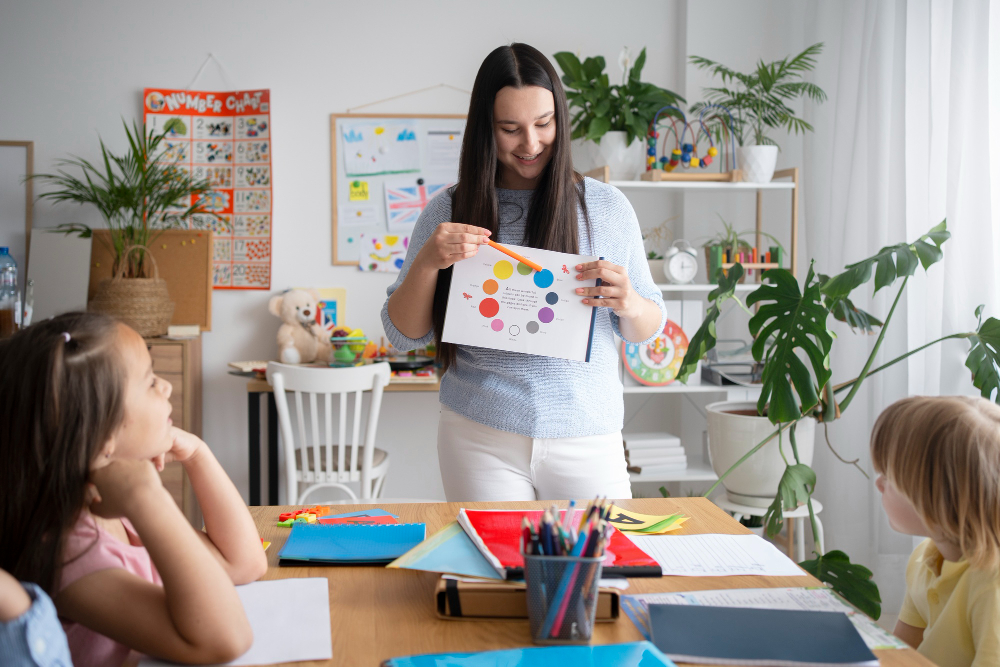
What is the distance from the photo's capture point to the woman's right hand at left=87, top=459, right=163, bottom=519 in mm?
767

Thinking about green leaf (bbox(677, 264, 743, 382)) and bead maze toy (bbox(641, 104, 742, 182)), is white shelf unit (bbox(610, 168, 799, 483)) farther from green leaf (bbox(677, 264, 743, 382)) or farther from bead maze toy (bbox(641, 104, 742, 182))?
green leaf (bbox(677, 264, 743, 382))

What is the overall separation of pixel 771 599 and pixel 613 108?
230 centimetres

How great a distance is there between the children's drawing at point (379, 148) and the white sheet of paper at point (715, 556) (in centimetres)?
255

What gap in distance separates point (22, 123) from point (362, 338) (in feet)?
5.62

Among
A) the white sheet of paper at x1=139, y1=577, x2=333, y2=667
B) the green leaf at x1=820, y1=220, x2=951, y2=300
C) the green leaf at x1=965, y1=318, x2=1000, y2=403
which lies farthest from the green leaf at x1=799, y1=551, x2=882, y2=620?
the white sheet of paper at x1=139, y1=577, x2=333, y2=667

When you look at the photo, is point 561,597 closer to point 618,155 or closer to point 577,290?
point 577,290

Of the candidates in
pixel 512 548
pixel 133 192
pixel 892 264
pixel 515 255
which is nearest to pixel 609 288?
pixel 515 255

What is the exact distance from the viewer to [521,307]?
53.4 inches

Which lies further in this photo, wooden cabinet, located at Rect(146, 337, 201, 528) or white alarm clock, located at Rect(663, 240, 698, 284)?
wooden cabinet, located at Rect(146, 337, 201, 528)

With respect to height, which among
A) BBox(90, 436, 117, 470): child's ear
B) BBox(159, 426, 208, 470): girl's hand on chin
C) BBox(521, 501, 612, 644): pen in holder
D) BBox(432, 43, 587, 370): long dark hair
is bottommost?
BBox(521, 501, 612, 644): pen in holder

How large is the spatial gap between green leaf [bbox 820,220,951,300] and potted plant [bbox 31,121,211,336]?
7.90ft

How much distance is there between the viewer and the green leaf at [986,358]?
186cm

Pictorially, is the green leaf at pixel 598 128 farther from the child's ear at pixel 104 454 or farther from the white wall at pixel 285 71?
the child's ear at pixel 104 454

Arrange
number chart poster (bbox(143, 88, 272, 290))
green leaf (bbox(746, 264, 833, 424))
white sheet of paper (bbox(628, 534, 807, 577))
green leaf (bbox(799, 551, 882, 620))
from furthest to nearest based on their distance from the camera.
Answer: number chart poster (bbox(143, 88, 272, 290)), green leaf (bbox(746, 264, 833, 424)), green leaf (bbox(799, 551, 882, 620)), white sheet of paper (bbox(628, 534, 807, 577))
